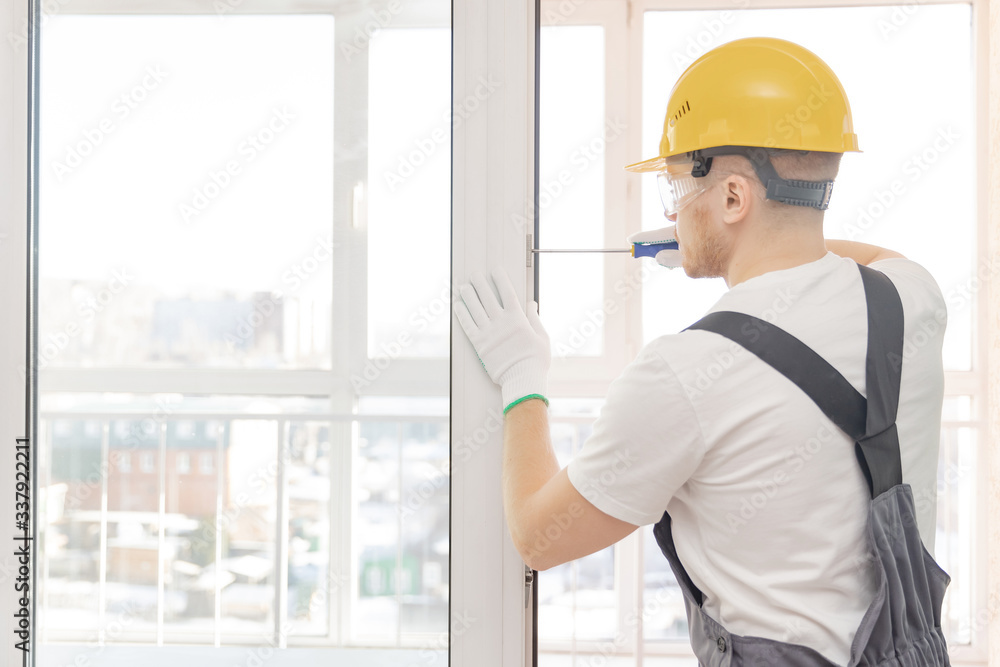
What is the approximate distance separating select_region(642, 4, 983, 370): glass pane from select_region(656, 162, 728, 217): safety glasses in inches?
69.2

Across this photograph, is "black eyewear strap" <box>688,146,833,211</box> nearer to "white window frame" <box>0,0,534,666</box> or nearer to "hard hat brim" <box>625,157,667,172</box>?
"hard hat brim" <box>625,157,667,172</box>

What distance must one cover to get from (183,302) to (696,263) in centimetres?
70

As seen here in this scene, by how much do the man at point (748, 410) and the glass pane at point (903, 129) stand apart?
1809 millimetres

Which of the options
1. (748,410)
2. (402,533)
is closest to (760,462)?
(748,410)

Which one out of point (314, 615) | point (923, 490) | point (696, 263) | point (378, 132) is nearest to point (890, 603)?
point (923, 490)

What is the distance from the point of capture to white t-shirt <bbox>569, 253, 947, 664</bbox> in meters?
0.76

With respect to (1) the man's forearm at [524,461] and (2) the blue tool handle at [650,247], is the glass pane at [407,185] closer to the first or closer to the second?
(1) the man's forearm at [524,461]

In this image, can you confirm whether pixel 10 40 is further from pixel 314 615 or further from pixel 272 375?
pixel 314 615

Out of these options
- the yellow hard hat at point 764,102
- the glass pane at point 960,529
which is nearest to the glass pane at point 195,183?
the yellow hard hat at point 764,102

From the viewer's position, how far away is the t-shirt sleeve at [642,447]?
2.52 feet
